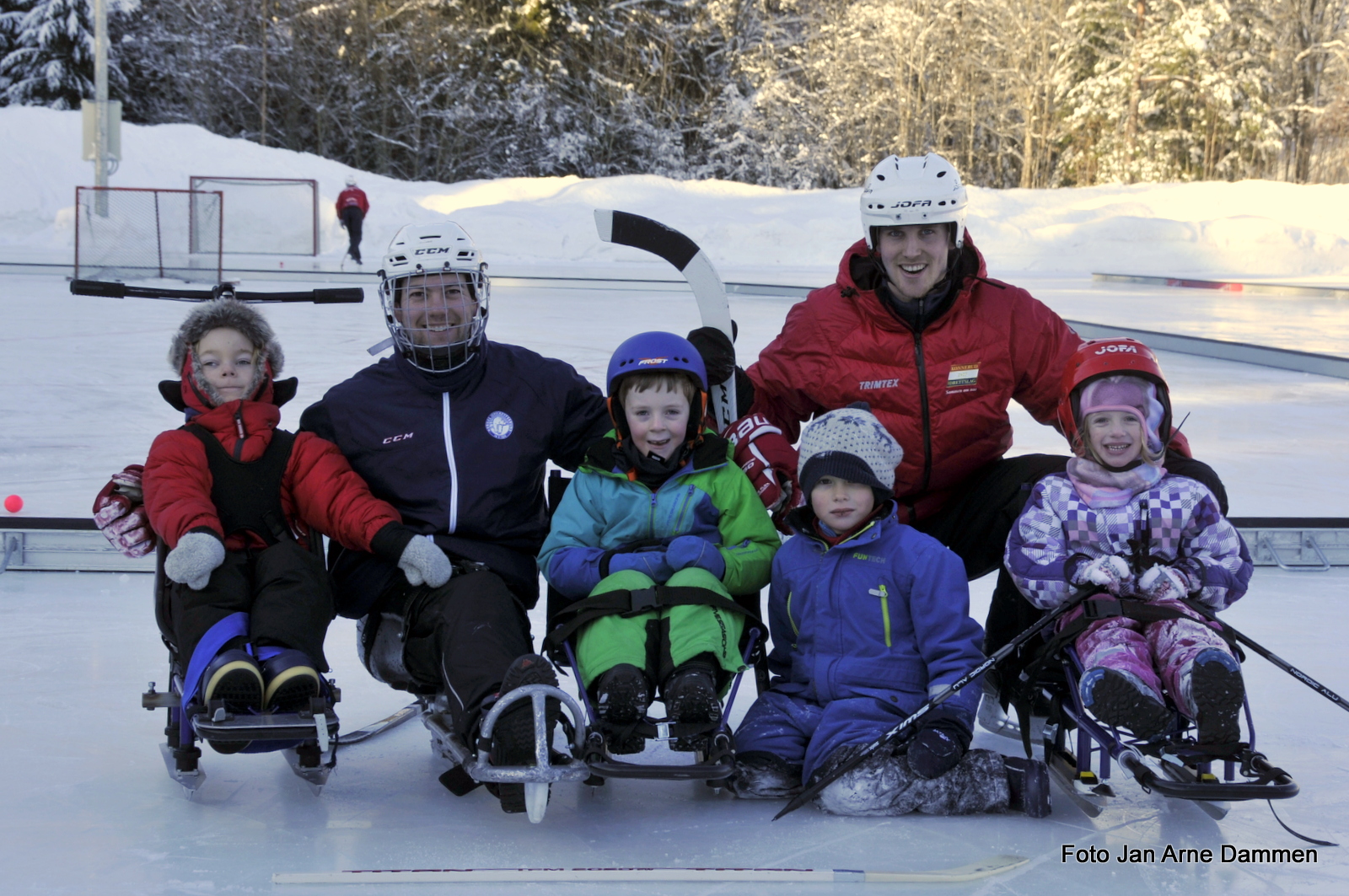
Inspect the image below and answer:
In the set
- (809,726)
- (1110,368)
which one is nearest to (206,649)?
(809,726)

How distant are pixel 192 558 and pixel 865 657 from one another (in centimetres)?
115

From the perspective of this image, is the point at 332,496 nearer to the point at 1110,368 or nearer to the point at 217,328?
the point at 217,328

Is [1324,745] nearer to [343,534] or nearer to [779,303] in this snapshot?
[343,534]

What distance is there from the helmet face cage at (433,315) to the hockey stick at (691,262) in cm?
42

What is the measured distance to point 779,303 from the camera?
11.9m

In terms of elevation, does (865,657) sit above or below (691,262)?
below

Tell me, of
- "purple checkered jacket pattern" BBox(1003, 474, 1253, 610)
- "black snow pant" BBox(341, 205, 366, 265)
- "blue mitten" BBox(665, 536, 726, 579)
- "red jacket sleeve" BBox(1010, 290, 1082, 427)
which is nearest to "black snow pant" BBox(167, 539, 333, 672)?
"blue mitten" BBox(665, 536, 726, 579)

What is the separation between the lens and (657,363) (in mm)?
2365

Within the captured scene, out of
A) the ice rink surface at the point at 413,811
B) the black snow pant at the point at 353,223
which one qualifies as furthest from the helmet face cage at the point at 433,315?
the black snow pant at the point at 353,223

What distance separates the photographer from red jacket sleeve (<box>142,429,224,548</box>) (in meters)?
2.18

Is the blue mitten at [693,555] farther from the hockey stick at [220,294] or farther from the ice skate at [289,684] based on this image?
the hockey stick at [220,294]

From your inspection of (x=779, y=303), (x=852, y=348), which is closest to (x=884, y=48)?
(x=779, y=303)

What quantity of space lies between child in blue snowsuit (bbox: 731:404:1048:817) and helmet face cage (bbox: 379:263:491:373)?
2.28 feet

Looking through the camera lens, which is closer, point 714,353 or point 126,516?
point 126,516
